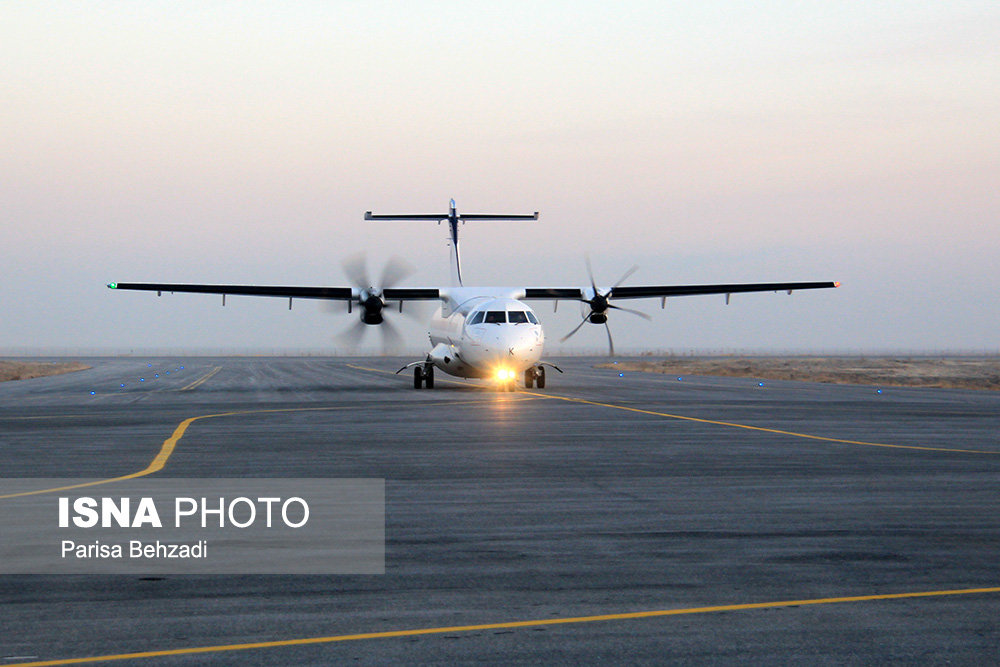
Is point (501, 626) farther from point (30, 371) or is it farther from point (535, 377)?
point (30, 371)

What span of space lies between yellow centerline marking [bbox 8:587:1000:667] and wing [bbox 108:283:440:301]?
37.1 metres

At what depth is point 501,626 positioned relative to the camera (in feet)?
21.2

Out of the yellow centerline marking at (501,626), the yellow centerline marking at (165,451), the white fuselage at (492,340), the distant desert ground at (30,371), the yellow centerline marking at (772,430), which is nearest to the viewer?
the yellow centerline marking at (501,626)

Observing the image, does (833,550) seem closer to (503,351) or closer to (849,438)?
(849,438)

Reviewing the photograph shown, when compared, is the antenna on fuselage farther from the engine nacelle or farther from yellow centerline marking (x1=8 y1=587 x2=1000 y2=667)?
yellow centerline marking (x1=8 y1=587 x2=1000 y2=667)

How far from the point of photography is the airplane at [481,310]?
119 ft

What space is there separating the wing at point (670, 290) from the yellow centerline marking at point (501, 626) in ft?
122

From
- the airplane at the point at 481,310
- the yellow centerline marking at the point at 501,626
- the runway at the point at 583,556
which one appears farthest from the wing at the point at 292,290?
the yellow centerline marking at the point at 501,626

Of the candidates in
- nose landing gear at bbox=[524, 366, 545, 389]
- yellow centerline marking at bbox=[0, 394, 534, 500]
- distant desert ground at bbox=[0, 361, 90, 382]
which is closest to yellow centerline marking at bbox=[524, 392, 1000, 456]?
yellow centerline marking at bbox=[0, 394, 534, 500]

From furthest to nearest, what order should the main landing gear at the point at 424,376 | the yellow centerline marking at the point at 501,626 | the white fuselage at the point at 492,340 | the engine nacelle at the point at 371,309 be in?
the engine nacelle at the point at 371,309 < the main landing gear at the point at 424,376 < the white fuselage at the point at 492,340 < the yellow centerline marking at the point at 501,626

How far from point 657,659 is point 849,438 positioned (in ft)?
48.9

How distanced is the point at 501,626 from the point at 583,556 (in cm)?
230

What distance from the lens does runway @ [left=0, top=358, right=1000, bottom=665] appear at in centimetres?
608

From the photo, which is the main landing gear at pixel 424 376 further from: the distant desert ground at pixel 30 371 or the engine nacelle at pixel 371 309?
the distant desert ground at pixel 30 371
